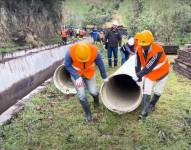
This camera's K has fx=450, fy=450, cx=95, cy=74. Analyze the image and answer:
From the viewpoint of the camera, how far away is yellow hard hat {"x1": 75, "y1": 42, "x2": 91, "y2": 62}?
28.9 feet

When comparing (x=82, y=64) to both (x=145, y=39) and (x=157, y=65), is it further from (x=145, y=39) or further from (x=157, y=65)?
(x=157, y=65)

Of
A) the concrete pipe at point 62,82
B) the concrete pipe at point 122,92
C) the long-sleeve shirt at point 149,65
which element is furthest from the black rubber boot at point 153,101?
the concrete pipe at point 62,82

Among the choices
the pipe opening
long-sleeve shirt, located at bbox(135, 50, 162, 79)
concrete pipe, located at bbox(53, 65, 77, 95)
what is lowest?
concrete pipe, located at bbox(53, 65, 77, 95)

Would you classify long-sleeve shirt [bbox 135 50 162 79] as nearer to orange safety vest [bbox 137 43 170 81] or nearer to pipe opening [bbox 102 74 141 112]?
orange safety vest [bbox 137 43 170 81]

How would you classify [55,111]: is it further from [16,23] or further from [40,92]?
[16,23]

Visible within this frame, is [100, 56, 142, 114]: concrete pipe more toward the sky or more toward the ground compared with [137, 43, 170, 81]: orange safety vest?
more toward the ground

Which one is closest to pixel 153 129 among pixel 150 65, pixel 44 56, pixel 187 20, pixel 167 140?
pixel 167 140

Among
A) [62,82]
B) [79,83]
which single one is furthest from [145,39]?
[62,82]

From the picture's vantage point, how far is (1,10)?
3169cm

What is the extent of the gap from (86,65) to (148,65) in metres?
1.26

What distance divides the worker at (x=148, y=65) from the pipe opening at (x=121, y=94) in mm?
287

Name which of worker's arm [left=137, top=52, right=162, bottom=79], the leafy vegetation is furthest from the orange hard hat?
the leafy vegetation

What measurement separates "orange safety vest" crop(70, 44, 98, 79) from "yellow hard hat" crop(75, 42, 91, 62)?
0.11 meters

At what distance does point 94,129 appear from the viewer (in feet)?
27.9
